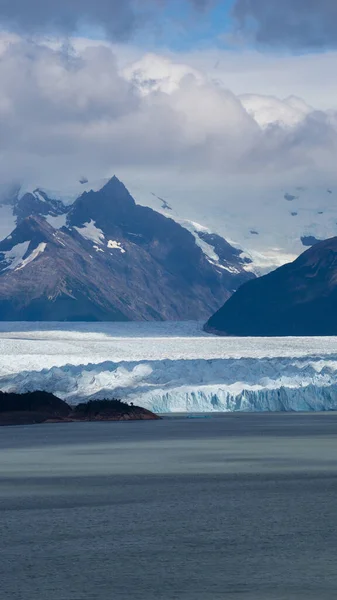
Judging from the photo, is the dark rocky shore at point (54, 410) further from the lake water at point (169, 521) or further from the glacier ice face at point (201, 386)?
the lake water at point (169, 521)

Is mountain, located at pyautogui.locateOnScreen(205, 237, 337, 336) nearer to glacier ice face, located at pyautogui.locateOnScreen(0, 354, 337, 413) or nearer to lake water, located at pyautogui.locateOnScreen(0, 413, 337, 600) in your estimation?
glacier ice face, located at pyautogui.locateOnScreen(0, 354, 337, 413)

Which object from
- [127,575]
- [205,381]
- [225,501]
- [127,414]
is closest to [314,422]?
[127,414]

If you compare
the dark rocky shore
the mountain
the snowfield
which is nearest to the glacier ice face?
the snowfield

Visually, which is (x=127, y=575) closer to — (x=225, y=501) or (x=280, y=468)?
(x=225, y=501)

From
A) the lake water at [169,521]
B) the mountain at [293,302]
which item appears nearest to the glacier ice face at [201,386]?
the lake water at [169,521]

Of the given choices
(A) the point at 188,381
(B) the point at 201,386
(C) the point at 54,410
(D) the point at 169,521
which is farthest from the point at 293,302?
(D) the point at 169,521

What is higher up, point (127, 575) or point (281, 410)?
point (127, 575)
